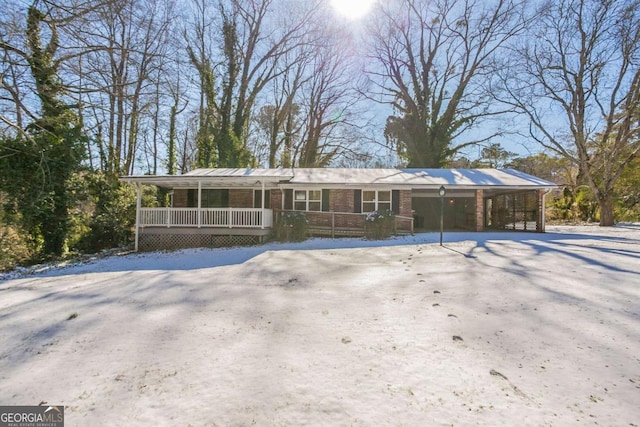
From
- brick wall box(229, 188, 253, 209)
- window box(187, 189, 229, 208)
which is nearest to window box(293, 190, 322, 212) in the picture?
brick wall box(229, 188, 253, 209)

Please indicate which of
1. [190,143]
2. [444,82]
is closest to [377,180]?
[444,82]

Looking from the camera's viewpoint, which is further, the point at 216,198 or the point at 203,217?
the point at 216,198

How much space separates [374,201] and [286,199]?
4.55 m

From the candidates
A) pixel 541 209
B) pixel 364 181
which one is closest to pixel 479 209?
pixel 541 209

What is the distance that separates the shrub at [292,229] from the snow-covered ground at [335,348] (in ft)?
21.2

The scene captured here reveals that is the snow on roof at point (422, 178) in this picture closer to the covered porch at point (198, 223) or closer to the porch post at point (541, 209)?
the porch post at point (541, 209)

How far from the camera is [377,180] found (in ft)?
52.4

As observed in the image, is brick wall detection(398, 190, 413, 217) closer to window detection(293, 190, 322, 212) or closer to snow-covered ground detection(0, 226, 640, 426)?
window detection(293, 190, 322, 212)

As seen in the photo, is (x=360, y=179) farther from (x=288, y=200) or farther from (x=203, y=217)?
(x=203, y=217)

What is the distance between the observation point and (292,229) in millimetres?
13609

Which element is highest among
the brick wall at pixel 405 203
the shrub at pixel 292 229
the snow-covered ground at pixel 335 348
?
the brick wall at pixel 405 203

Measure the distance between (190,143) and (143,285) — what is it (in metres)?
28.1

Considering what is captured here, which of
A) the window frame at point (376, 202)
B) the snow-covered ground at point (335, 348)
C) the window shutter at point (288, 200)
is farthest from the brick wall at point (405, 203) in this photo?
the snow-covered ground at point (335, 348)

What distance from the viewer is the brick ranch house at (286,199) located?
13.5 metres
